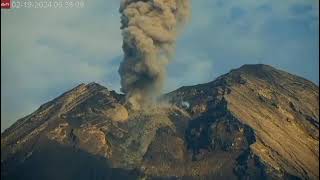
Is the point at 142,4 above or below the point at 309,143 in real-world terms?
above

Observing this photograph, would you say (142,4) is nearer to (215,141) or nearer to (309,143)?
(215,141)

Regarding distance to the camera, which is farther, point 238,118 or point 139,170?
point 238,118

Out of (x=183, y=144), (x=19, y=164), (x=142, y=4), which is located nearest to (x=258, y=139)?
(x=183, y=144)

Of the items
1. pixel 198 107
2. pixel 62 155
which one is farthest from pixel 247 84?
pixel 62 155

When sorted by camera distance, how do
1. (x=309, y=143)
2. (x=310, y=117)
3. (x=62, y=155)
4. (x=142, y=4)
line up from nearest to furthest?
(x=142, y=4), (x=62, y=155), (x=309, y=143), (x=310, y=117)

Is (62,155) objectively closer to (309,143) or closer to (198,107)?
(198,107)

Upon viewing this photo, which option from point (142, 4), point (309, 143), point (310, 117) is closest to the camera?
point (142, 4)
